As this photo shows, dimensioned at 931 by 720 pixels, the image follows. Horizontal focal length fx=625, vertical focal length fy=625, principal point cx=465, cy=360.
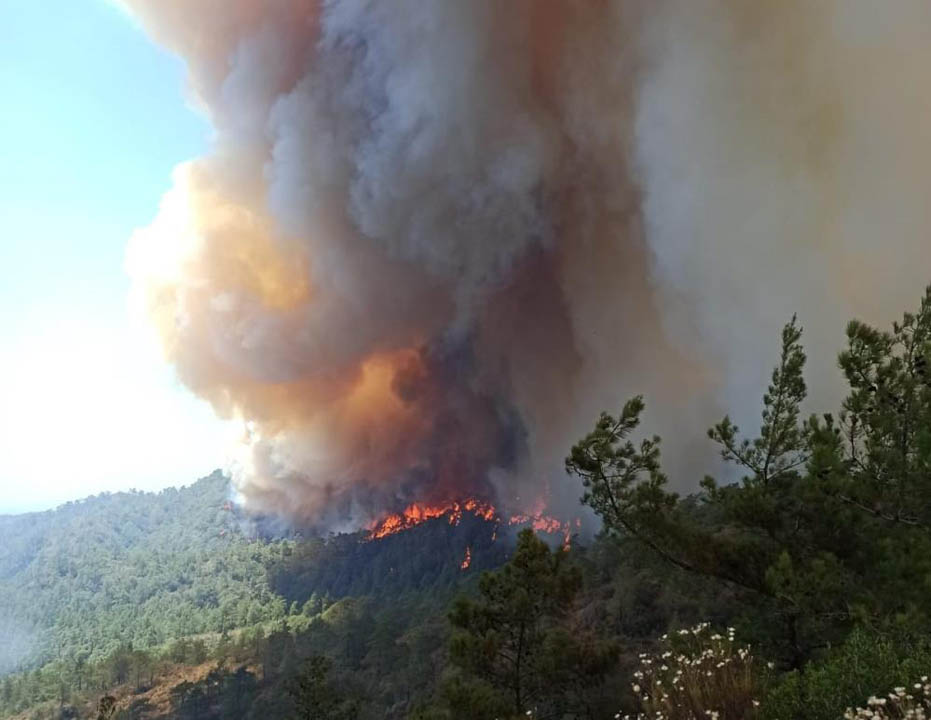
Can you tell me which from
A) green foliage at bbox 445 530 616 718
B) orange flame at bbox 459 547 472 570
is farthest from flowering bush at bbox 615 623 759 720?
orange flame at bbox 459 547 472 570

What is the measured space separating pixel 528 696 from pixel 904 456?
41.3ft

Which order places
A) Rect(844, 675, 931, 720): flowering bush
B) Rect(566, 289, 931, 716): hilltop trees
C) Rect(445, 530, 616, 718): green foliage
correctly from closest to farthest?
Rect(844, 675, 931, 720): flowering bush, Rect(566, 289, 931, 716): hilltop trees, Rect(445, 530, 616, 718): green foliage

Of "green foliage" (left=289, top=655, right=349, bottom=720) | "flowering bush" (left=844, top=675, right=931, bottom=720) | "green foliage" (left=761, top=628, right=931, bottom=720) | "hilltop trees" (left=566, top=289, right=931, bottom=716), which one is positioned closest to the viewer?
"flowering bush" (left=844, top=675, right=931, bottom=720)

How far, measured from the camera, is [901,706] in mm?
5824

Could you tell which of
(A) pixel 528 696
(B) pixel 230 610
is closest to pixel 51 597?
(B) pixel 230 610

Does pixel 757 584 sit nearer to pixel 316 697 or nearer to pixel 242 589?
pixel 316 697

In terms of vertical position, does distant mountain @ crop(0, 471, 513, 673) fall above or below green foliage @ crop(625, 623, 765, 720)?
above

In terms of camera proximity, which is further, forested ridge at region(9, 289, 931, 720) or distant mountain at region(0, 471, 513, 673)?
distant mountain at region(0, 471, 513, 673)

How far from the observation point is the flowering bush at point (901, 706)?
18.4 ft

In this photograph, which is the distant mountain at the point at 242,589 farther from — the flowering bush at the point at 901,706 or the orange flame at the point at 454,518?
the flowering bush at the point at 901,706

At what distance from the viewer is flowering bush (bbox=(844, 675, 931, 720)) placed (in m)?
5.59

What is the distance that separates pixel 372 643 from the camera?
262 feet

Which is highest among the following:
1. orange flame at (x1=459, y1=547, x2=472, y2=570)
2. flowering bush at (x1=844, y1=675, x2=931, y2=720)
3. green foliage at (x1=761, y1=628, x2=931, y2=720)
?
orange flame at (x1=459, y1=547, x2=472, y2=570)

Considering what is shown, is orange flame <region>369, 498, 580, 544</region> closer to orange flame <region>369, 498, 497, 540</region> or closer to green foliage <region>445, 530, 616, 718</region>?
orange flame <region>369, 498, 497, 540</region>
